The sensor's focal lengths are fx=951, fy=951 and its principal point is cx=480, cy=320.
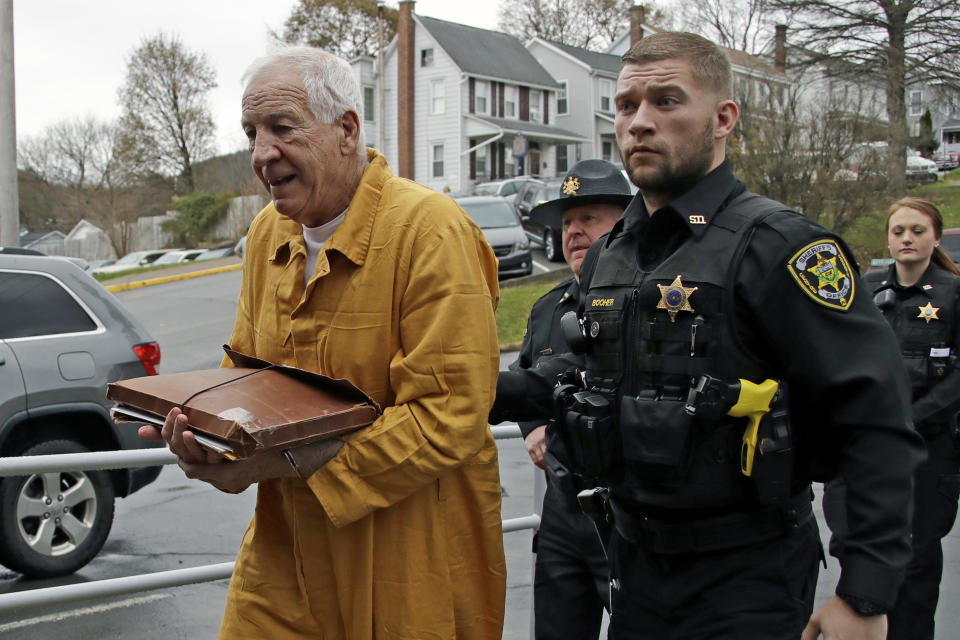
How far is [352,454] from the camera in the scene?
2.32 meters

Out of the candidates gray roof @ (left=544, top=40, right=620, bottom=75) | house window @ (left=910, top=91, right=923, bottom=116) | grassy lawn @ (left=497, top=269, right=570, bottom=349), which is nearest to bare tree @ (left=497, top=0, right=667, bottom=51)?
gray roof @ (left=544, top=40, right=620, bottom=75)

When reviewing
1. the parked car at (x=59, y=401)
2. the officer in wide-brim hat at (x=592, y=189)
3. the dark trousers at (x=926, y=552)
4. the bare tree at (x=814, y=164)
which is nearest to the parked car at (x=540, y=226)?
the bare tree at (x=814, y=164)

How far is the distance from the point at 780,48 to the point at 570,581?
1389 inches

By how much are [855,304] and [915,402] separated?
2.72 meters

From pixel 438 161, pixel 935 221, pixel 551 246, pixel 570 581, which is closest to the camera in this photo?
pixel 570 581

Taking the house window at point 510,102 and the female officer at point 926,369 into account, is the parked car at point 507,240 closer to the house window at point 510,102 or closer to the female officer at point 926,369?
the female officer at point 926,369

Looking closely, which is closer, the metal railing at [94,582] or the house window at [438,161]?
the metal railing at [94,582]

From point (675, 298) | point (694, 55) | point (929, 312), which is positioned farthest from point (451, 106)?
point (675, 298)

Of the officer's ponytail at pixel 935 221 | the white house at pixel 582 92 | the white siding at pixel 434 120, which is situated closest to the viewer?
the officer's ponytail at pixel 935 221

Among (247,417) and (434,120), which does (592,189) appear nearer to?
(247,417)

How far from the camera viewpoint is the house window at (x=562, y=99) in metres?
53.1

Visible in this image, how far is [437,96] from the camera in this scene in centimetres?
4647

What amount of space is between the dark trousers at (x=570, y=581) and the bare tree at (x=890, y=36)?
1344 inches

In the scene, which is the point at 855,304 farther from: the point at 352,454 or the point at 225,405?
the point at 225,405
